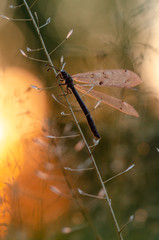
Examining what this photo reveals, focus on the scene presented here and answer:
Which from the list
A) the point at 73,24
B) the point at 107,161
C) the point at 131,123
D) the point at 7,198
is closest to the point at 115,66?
the point at 131,123

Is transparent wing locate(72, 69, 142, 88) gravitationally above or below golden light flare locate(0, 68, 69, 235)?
above

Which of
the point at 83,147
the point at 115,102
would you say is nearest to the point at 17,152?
the point at 83,147

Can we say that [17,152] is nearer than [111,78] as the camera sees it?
No

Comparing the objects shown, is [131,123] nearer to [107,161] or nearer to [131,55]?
[107,161]

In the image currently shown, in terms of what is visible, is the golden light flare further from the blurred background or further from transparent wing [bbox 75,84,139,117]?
transparent wing [bbox 75,84,139,117]

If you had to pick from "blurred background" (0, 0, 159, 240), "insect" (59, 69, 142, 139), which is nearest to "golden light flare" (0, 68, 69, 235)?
"blurred background" (0, 0, 159, 240)

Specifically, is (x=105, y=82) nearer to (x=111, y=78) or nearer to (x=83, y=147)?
(x=111, y=78)
